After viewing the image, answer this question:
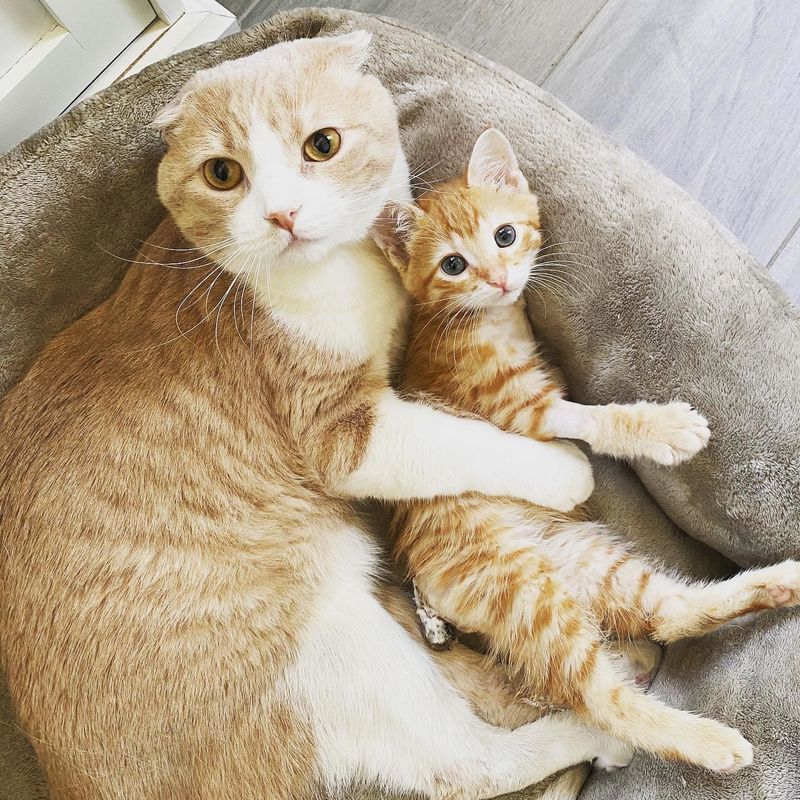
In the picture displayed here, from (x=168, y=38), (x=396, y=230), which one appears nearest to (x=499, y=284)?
(x=396, y=230)

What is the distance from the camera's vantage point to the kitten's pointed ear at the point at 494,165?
1.47 meters

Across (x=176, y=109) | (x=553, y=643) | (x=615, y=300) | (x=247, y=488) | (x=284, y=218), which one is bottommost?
(x=553, y=643)

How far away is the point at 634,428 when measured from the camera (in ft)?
4.80

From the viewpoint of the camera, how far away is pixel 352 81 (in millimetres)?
1433

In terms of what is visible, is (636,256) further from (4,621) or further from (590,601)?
(4,621)

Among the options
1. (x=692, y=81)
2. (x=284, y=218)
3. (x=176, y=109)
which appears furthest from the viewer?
(x=692, y=81)

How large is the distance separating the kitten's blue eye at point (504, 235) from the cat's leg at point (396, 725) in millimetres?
756

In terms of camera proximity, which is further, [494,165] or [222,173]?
[494,165]

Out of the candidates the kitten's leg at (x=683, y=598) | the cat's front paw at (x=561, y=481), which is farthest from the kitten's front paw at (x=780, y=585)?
the cat's front paw at (x=561, y=481)

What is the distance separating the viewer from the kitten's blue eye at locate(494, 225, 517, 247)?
1489mm

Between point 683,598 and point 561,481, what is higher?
point 561,481

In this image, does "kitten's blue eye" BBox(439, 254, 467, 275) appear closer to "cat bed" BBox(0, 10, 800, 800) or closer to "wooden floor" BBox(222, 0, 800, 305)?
"cat bed" BBox(0, 10, 800, 800)

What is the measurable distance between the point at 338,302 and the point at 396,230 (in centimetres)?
19

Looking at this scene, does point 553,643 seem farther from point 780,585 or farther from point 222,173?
point 222,173
